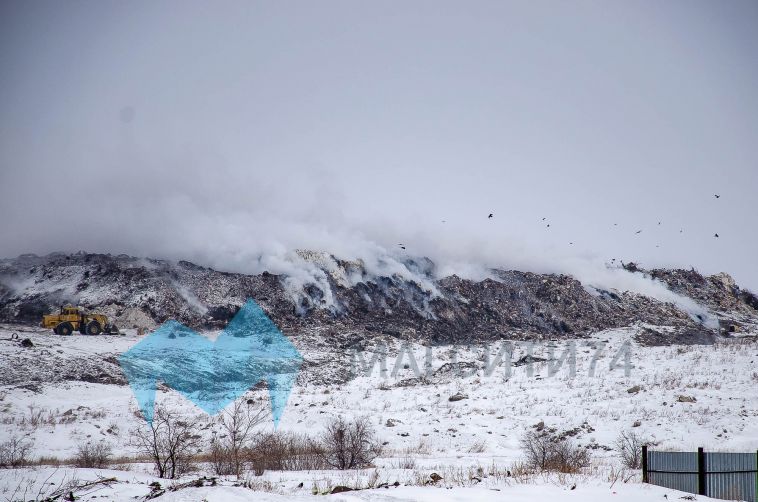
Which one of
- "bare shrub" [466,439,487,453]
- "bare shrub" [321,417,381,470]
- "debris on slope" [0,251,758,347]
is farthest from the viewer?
"debris on slope" [0,251,758,347]

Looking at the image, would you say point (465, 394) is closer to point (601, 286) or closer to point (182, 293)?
point (182, 293)

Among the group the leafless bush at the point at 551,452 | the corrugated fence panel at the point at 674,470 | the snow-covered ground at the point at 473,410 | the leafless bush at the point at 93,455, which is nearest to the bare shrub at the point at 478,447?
the snow-covered ground at the point at 473,410

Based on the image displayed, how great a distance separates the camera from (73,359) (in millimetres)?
25812

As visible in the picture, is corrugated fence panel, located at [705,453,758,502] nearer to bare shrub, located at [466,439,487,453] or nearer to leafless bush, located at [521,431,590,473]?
leafless bush, located at [521,431,590,473]

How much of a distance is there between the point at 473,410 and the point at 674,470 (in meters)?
14.5

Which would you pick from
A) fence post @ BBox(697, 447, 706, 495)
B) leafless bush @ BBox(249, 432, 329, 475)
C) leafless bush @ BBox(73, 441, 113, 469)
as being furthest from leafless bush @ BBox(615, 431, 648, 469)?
leafless bush @ BBox(73, 441, 113, 469)

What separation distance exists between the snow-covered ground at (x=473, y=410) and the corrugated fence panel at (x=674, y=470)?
583 millimetres

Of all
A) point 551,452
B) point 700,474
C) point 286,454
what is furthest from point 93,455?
point 700,474

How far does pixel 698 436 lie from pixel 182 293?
3428 cm

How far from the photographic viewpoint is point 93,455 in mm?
15266

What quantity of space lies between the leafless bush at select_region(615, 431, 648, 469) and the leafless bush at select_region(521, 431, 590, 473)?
117 centimetres

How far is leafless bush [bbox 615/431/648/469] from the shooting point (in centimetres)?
1402

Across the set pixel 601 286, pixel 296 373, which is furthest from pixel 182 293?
pixel 601 286

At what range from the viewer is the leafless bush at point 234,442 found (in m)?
13.2
